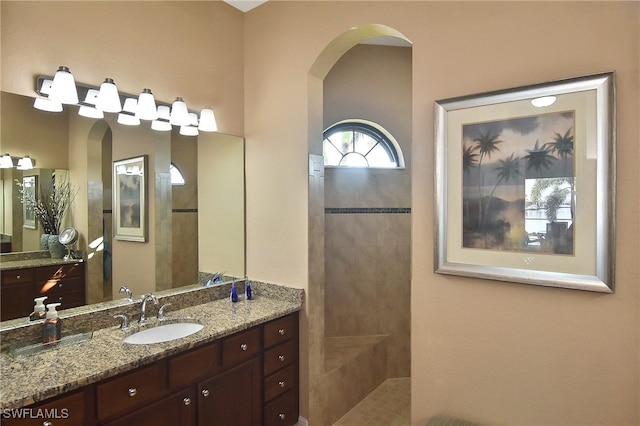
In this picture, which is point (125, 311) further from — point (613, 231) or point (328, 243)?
point (613, 231)

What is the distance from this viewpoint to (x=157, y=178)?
238cm

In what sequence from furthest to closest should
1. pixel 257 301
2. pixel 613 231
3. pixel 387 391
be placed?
pixel 387 391, pixel 257 301, pixel 613 231

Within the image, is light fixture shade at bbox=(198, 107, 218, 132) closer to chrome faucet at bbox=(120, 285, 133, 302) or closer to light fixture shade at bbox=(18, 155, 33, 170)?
light fixture shade at bbox=(18, 155, 33, 170)

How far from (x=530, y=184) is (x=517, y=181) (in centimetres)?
6

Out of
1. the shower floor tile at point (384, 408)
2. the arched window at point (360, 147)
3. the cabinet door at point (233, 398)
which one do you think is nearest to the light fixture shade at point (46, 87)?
the cabinet door at point (233, 398)

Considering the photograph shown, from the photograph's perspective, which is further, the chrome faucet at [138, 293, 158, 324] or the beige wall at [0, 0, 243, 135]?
the chrome faucet at [138, 293, 158, 324]

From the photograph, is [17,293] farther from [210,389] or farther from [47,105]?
[210,389]

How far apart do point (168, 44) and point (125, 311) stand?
1669mm

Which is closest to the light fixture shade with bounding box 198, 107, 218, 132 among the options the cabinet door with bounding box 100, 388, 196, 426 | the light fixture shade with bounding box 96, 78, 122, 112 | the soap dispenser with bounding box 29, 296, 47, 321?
the light fixture shade with bounding box 96, 78, 122, 112

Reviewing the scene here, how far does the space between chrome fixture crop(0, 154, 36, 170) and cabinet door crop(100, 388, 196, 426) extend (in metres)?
1.28

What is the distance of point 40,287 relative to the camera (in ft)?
6.02

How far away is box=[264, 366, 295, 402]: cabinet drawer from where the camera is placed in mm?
2265

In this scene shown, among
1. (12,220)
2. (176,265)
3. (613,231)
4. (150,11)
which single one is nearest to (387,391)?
(176,265)

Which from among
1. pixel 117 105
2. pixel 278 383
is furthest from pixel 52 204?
pixel 278 383
